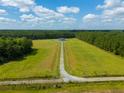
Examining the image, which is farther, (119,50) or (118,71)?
(119,50)

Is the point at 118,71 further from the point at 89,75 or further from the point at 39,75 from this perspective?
the point at 39,75

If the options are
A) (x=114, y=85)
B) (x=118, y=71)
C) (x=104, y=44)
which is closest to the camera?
(x=114, y=85)

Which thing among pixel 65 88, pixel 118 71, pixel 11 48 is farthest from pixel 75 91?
pixel 11 48

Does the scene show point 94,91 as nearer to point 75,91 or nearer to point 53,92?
point 75,91

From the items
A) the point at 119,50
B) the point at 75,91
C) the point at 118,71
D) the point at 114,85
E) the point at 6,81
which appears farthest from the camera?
the point at 119,50

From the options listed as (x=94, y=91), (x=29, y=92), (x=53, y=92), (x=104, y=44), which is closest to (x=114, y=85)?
(x=94, y=91)

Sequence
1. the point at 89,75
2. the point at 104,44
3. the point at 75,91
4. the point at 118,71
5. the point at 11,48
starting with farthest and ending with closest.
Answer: the point at 104,44, the point at 11,48, the point at 118,71, the point at 89,75, the point at 75,91
